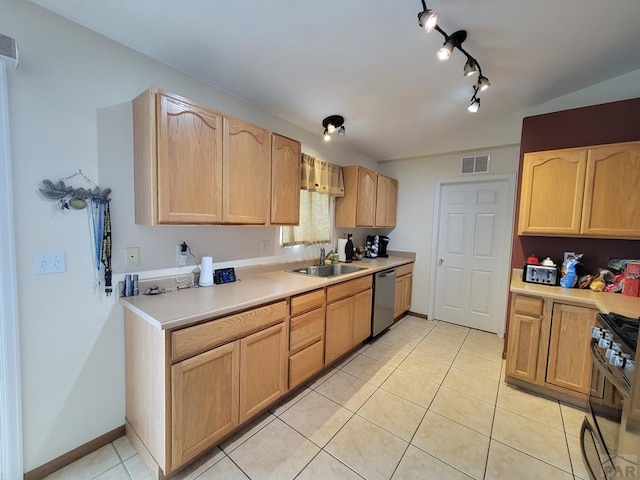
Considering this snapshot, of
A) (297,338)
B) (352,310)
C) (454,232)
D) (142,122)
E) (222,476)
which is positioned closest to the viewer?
(222,476)

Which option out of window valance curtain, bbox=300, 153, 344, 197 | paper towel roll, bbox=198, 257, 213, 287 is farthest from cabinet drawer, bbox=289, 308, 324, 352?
window valance curtain, bbox=300, 153, 344, 197

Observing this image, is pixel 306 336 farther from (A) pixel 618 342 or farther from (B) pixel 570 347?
(B) pixel 570 347

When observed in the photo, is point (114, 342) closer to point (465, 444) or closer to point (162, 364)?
point (162, 364)

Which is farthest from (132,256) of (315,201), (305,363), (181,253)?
(315,201)

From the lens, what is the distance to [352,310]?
2695 mm

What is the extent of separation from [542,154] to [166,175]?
3082mm

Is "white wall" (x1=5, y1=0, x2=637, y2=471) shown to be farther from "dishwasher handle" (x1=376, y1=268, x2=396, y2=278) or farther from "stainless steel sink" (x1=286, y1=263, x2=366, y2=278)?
"dishwasher handle" (x1=376, y1=268, x2=396, y2=278)

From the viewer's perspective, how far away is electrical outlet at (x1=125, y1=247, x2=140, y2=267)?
1.69 m

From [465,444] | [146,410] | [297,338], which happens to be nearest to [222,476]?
[146,410]

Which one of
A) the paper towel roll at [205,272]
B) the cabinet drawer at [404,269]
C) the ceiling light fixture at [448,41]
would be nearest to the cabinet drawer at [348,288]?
the cabinet drawer at [404,269]

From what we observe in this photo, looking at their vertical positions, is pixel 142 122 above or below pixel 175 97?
below

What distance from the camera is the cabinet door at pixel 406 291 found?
12.6 ft

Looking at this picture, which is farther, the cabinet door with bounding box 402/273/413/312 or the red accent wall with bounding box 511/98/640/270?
the cabinet door with bounding box 402/273/413/312

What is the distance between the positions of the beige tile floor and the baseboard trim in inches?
1.5
